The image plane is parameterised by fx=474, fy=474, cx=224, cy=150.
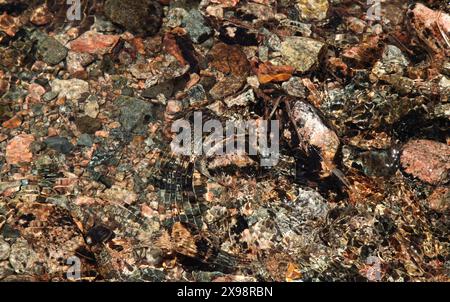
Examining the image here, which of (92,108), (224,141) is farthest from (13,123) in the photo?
(224,141)

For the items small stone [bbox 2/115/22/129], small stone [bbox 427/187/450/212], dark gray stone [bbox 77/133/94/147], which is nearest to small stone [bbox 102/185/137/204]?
dark gray stone [bbox 77/133/94/147]

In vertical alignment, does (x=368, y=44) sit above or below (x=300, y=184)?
above

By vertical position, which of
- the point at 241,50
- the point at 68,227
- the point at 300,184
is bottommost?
the point at 68,227

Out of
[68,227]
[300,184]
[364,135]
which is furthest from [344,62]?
[68,227]

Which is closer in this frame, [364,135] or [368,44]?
[364,135]

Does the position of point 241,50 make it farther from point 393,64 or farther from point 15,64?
point 15,64

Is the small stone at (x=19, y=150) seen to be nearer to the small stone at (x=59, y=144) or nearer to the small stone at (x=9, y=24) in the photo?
the small stone at (x=59, y=144)
